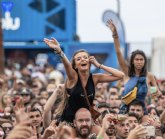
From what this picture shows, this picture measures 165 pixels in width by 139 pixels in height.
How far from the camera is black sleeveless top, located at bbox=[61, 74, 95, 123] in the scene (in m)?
13.2

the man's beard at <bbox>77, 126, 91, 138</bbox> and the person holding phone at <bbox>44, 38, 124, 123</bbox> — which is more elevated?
the person holding phone at <bbox>44, 38, 124, 123</bbox>

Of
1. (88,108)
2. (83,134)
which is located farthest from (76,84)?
(83,134)

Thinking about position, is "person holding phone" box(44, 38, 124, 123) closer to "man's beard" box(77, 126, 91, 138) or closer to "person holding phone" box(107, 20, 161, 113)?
"man's beard" box(77, 126, 91, 138)

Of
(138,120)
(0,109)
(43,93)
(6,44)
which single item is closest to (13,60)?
(6,44)

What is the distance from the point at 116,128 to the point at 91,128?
1.61 meters

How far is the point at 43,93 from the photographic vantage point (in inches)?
784

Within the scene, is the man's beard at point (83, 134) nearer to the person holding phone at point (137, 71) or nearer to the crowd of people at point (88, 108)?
the crowd of people at point (88, 108)

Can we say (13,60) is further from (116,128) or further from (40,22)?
(116,128)

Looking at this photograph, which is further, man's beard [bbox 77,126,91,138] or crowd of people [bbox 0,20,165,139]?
crowd of people [bbox 0,20,165,139]

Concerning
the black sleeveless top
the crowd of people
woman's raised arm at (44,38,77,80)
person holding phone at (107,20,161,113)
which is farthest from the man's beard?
person holding phone at (107,20,161,113)

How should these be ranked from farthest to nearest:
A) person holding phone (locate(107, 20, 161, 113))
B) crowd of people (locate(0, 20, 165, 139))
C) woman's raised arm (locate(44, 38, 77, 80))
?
person holding phone (locate(107, 20, 161, 113))
woman's raised arm (locate(44, 38, 77, 80))
crowd of people (locate(0, 20, 165, 139))

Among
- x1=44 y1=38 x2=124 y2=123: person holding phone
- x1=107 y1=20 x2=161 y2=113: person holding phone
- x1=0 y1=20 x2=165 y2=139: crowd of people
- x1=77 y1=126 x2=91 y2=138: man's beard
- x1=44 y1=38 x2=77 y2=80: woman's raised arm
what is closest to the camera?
x1=77 y1=126 x2=91 y2=138: man's beard

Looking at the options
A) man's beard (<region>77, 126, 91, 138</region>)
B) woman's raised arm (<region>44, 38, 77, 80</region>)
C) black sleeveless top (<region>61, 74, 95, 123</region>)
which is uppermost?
woman's raised arm (<region>44, 38, 77, 80</region>)

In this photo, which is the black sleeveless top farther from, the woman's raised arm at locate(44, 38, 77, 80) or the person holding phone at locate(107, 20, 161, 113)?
the person holding phone at locate(107, 20, 161, 113)
